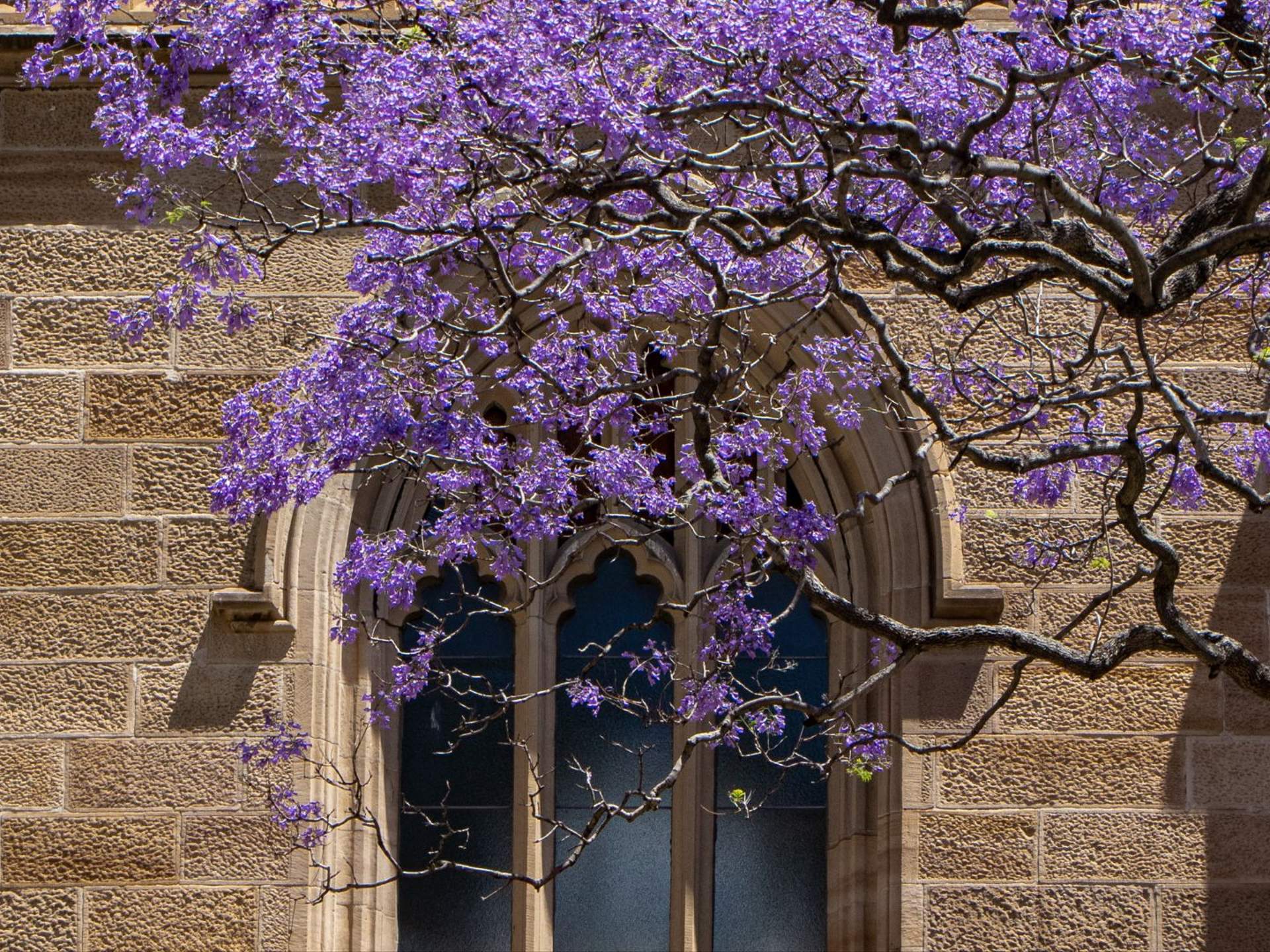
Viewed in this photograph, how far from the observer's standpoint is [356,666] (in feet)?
28.8

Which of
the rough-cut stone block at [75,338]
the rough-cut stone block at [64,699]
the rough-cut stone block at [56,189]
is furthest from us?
the rough-cut stone block at [56,189]

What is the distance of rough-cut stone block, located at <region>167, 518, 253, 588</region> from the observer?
866 cm

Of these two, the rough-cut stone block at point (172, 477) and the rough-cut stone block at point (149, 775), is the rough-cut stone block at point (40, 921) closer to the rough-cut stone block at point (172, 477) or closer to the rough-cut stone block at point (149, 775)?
the rough-cut stone block at point (149, 775)

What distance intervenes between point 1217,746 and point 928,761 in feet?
3.26

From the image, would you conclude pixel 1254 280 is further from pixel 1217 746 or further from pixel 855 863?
pixel 855 863

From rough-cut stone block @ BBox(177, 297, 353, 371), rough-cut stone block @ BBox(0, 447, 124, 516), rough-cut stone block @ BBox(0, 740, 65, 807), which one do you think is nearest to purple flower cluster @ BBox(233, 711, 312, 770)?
rough-cut stone block @ BBox(0, 740, 65, 807)

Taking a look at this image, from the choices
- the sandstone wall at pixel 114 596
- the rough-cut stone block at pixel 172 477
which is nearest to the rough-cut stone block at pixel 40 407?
the sandstone wall at pixel 114 596

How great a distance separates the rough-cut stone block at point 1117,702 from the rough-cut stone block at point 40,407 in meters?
3.42

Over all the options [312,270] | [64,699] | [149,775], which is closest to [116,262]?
[312,270]

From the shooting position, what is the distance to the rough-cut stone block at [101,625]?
8609 millimetres

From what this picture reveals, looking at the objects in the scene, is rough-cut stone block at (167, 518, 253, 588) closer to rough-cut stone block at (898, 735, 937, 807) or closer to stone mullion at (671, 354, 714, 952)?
stone mullion at (671, 354, 714, 952)

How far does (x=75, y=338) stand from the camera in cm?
891

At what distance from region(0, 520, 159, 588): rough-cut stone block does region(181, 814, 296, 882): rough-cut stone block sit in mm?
916

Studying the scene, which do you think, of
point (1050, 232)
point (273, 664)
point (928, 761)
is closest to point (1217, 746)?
point (928, 761)
